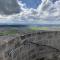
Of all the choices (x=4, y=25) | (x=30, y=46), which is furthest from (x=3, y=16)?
(x=30, y=46)

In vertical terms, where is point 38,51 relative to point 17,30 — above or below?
below

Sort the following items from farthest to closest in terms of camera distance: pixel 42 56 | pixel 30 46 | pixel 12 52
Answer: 1. pixel 42 56
2. pixel 30 46
3. pixel 12 52

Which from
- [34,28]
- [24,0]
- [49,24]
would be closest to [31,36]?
[34,28]

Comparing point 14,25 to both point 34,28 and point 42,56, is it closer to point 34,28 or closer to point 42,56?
Result: point 34,28

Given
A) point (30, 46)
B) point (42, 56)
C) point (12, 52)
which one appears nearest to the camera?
point (12, 52)

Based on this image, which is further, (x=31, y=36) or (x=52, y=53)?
(x=52, y=53)

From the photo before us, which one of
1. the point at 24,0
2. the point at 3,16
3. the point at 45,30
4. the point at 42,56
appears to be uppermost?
the point at 24,0
